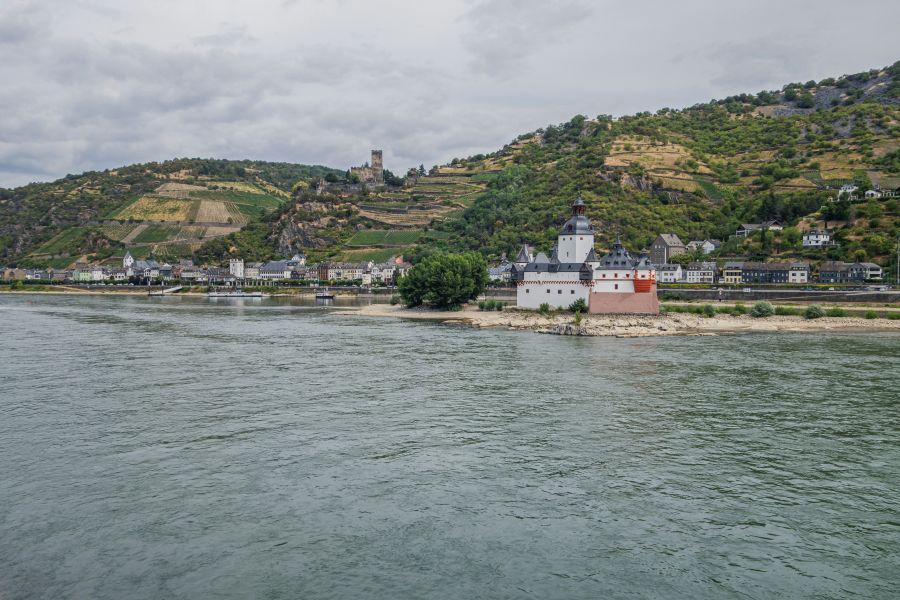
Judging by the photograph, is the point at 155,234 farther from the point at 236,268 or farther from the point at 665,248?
the point at 665,248

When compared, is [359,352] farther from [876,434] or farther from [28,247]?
[28,247]

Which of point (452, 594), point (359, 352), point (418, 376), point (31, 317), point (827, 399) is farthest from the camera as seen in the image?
point (31, 317)

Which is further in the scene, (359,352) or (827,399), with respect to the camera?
(359,352)

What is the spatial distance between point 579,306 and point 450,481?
42.7m

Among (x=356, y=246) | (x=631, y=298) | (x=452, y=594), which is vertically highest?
(x=356, y=246)

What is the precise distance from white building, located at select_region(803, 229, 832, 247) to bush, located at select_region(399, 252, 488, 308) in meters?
43.7

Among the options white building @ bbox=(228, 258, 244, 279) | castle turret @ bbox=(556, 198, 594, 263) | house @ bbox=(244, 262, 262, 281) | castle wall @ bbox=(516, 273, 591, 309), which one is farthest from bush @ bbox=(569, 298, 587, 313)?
white building @ bbox=(228, 258, 244, 279)

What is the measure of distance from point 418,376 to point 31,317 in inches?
2059

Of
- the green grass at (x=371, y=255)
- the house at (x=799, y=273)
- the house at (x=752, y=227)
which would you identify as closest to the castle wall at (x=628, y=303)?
the house at (x=799, y=273)

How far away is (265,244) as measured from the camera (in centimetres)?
15538

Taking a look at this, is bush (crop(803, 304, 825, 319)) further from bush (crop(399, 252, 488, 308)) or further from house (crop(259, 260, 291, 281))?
house (crop(259, 260, 291, 281))

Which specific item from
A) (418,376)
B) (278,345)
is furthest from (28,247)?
(418,376)

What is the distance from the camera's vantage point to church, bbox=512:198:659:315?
180ft

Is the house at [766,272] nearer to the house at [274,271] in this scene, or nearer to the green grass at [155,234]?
the house at [274,271]
